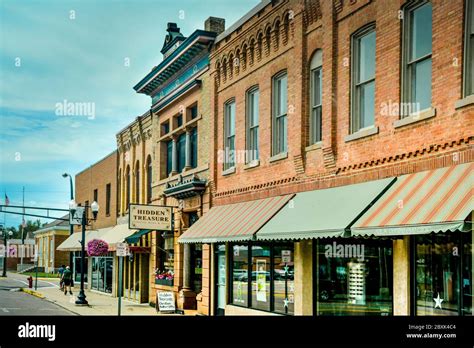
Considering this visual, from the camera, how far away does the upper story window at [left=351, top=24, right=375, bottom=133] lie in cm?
1277

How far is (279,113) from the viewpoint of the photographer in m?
16.9

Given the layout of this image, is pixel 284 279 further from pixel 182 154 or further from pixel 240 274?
pixel 182 154

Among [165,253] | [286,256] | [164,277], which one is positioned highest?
[286,256]

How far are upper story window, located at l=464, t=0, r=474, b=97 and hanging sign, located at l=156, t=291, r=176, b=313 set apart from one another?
14.4 m

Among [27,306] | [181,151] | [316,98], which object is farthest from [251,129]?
[27,306]

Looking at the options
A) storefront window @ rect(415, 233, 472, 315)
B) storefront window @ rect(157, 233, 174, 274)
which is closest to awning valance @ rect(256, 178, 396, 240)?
storefront window @ rect(415, 233, 472, 315)

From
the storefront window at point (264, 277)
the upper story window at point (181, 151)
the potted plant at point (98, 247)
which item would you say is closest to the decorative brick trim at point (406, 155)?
the storefront window at point (264, 277)

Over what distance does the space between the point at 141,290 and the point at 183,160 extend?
734 cm

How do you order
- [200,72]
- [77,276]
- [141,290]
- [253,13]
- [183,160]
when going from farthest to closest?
[77,276]
[141,290]
[183,160]
[200,72]
[253,13]

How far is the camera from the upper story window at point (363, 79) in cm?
1277

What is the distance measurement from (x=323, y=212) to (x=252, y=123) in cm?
604

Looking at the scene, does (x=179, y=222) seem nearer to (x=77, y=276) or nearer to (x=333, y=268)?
(x=333, y=268)

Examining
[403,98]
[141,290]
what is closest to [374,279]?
[403,98]

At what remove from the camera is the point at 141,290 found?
28.9 m
